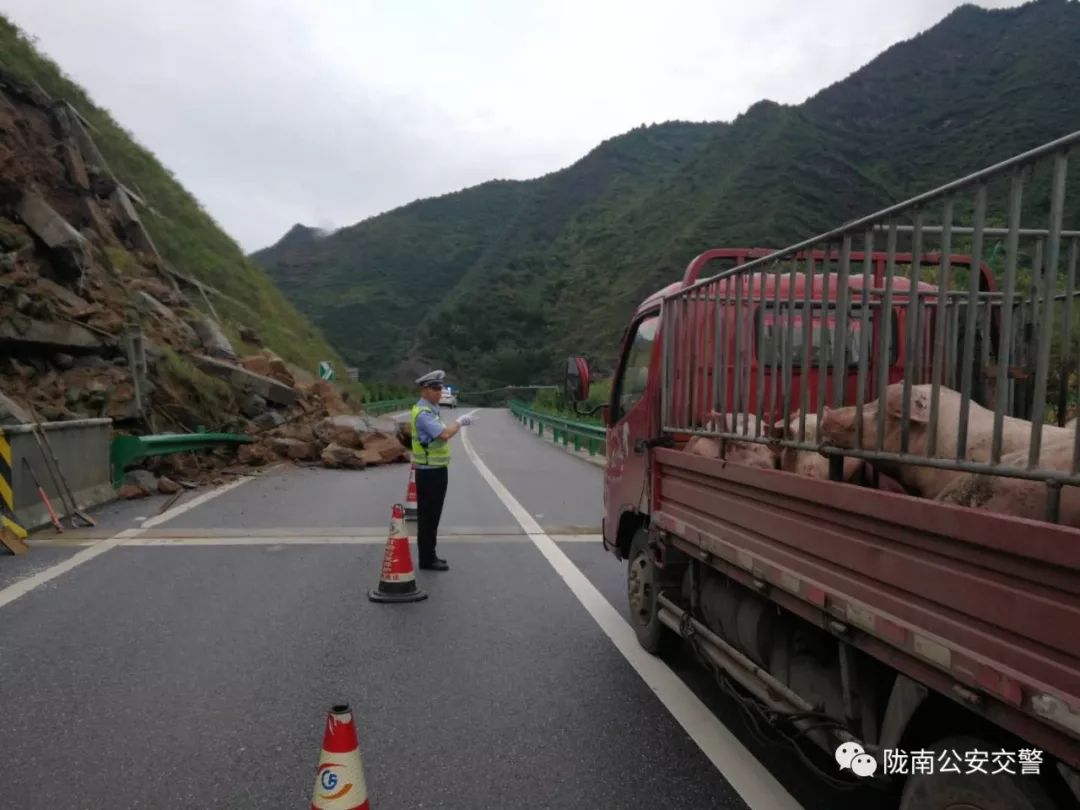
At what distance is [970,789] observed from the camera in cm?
220

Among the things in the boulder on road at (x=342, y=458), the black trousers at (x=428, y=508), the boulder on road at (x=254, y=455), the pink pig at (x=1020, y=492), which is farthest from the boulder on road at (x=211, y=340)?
the pink pig at (x=1020, y=492)

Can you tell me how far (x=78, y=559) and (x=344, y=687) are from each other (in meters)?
4.18

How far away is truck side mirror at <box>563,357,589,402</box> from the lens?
5984 mm

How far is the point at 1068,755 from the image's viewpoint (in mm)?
1849

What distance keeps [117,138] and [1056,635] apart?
1437 inches

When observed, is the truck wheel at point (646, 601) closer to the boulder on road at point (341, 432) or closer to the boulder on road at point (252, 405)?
the boulder on road at point (341, 432)

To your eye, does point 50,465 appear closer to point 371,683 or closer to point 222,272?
point 371,683

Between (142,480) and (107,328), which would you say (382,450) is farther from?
(142,480)

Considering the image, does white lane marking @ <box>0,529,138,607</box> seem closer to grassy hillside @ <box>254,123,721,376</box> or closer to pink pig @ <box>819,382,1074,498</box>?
pink pig @ <box>819,382,1074,498</box>

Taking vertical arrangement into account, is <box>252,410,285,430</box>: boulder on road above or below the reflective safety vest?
below

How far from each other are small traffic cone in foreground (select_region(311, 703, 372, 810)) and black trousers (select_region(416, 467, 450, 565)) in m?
4.87

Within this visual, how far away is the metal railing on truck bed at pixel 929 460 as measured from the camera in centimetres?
199

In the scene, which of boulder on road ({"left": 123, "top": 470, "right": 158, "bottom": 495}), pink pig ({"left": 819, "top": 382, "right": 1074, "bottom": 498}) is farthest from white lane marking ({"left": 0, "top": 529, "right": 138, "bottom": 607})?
pink pig ({"left": 819, "top": 382, "right": 1074, "bottom": 498})

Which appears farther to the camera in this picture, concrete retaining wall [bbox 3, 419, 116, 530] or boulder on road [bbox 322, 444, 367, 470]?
boulder on road [bbox 322, 444, 367, 470]
